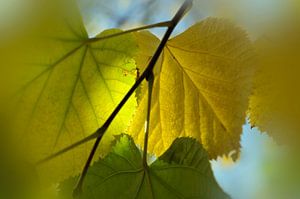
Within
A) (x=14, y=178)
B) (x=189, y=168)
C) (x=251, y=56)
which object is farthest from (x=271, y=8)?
(x=14, y=178)

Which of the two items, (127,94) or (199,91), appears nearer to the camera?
(127,94)

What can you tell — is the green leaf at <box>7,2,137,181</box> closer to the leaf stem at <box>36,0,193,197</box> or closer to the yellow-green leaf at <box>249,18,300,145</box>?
the leaf stem at <box>36,0,193,197</box>

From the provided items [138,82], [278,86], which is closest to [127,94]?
[138,82]

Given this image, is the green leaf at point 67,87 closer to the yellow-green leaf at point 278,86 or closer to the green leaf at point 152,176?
the green leaf at point 152,176

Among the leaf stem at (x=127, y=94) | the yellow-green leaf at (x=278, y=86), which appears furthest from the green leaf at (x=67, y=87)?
the yellow-green leaf at (x=278, y=86)

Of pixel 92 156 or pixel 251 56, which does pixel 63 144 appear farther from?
pixel 251 56

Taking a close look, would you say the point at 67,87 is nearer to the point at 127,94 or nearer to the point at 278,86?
the point at 127,94
